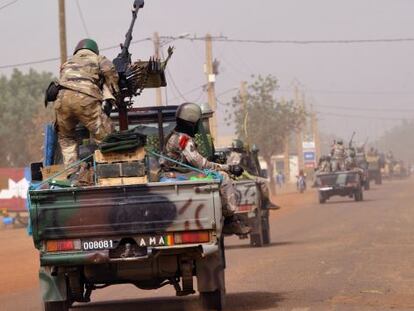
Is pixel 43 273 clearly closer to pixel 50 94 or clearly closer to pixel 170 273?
pixel 170 273

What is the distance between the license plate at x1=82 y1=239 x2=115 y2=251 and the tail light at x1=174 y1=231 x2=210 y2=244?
0.59m

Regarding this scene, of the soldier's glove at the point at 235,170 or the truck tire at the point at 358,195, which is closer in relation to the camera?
the soldier's glove at the point at 235,170

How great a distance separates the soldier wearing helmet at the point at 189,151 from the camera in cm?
1034

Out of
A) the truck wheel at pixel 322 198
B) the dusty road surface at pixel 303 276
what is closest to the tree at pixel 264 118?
the truck wheel at pixel 322 198

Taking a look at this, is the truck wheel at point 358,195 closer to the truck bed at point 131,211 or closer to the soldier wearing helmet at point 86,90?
the soldier wearing helmet at point 86,90

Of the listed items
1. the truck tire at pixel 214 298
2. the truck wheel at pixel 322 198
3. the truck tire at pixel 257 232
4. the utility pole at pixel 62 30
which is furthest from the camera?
the truck wheel at pixel 322 198

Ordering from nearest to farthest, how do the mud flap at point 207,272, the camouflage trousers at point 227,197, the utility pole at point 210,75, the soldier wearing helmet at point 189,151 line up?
1. the camouflage trousers at point 227,197
2. the mud flap at point 207,272
3. the soldier wearing helmet at point 189,151
4. the utility pole at point 210,75

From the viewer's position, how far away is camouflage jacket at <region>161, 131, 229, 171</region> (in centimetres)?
1038

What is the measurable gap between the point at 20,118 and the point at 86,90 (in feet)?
235

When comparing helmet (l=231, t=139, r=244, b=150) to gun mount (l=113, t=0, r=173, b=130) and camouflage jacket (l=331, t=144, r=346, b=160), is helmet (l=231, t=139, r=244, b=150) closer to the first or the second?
gun mount (l=113, t=0, r=173, b=130)

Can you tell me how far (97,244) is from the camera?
9.10 m

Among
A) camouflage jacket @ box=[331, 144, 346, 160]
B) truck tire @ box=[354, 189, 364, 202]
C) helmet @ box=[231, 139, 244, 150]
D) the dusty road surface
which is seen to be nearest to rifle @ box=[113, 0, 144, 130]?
the dusty road surface

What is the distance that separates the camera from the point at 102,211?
9055mm

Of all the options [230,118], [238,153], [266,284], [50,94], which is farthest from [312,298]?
[230,118]
